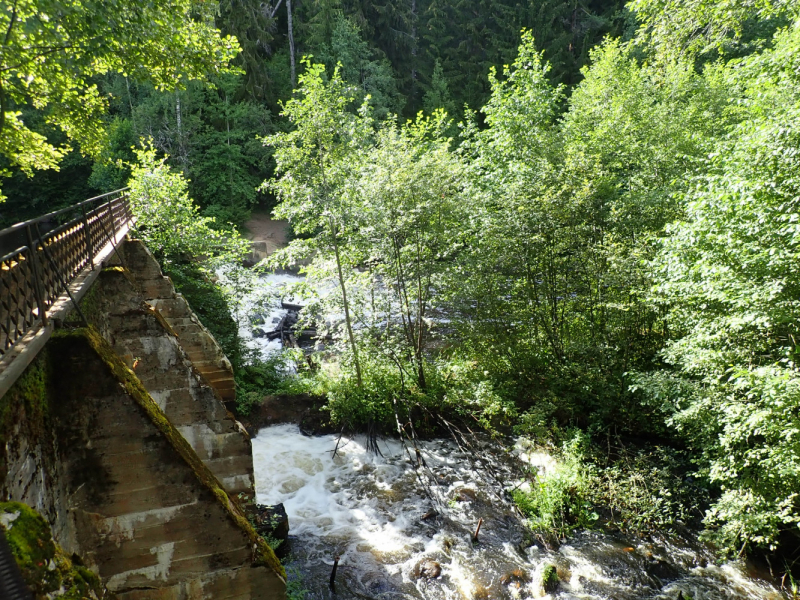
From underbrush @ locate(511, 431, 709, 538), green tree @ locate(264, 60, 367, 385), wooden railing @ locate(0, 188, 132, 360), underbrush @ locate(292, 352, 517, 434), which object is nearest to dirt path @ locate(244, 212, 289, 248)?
green tree @ locate(264, 60, 367, 385)

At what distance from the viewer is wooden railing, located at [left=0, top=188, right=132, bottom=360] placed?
11.6 feet

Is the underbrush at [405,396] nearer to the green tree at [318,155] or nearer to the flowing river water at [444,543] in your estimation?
the flowing river water at [444,543]

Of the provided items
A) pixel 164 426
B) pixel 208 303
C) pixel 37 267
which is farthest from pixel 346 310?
pixel 37 267

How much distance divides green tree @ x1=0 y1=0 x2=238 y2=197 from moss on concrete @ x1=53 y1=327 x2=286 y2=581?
496 centimetres

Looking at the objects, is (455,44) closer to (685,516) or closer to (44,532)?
(685,516)

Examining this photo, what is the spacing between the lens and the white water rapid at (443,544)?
6.83 metres

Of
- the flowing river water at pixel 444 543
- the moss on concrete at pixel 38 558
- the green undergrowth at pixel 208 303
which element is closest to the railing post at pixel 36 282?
the moss on concrete at pixel 38 558

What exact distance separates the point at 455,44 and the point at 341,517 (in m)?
38.9

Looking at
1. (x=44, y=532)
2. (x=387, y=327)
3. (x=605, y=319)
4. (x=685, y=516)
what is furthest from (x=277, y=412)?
(x=44, y=532)

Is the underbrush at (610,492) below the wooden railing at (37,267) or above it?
below

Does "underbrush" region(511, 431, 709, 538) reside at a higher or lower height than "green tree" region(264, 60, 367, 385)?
lower

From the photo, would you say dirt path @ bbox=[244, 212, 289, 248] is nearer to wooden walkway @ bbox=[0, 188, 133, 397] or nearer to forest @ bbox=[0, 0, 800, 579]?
forest @ bbox=[0, 0, 800, 579]

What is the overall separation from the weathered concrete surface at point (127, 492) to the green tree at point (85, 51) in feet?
17.6

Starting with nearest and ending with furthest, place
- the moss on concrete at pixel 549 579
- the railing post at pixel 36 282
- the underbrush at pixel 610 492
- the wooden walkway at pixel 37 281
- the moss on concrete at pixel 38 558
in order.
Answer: the moss on concrete at pixel 38 558 < the wooden walkway at pixel 37 281 < the railing post at pixel 36 282 < the moss on concrete at pixel 549 579 < the underbrush at pixel 610 492
